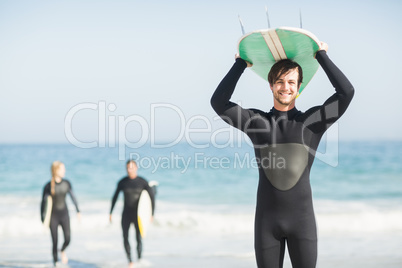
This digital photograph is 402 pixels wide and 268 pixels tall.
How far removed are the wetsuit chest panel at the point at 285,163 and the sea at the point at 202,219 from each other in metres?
5.00

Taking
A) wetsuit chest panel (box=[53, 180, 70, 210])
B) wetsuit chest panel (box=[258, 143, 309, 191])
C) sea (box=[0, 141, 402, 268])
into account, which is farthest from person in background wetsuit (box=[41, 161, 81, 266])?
wetsuit chest panel (box=[258, 143, 309, 191])

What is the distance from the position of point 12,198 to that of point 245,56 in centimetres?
1975

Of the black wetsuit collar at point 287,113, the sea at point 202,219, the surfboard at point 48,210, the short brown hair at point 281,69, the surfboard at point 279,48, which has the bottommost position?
the sea at point 202,219

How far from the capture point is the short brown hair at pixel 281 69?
318cm

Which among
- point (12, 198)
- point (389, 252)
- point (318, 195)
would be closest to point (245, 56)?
point (389, 252)

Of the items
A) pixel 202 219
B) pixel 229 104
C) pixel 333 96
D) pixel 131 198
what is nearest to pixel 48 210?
pixel 131 198

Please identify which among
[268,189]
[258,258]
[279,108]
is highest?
[279,108]

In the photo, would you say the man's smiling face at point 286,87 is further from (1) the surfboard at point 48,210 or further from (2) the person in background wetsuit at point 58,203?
(1) the surfboard at point 48,210

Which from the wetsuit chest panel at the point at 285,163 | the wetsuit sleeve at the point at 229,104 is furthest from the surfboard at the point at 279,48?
the wetsuit chest panel at the point at 285,163

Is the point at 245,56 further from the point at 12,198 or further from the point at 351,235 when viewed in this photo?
the point at 12,198

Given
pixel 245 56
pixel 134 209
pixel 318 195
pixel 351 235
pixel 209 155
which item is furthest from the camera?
pixel 209 155

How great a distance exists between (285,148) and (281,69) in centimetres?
52

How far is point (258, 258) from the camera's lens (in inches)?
122

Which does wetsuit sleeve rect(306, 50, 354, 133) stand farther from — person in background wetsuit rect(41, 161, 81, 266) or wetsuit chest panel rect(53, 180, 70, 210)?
wetsuit chest panel rect(53, 180, 70, 210)
